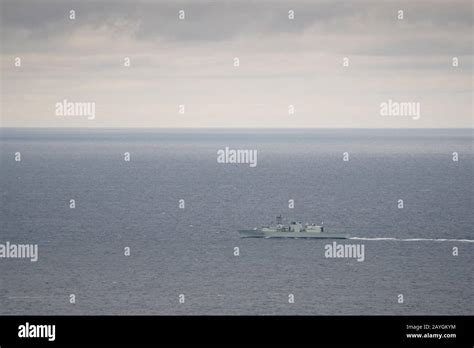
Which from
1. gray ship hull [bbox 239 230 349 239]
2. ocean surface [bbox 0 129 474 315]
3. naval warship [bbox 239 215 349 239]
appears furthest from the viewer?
naval warship [bbox 239 215 349 239]

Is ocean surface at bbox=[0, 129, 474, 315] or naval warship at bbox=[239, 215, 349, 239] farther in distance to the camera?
naval warship at bbox=[239, 215, 349, 239]

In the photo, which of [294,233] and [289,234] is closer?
[294,233]

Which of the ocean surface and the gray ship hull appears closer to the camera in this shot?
the ocean surface

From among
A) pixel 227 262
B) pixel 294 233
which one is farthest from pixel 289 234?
pixel 227 262

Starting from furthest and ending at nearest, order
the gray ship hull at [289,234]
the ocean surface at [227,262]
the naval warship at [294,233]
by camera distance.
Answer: the naval warship at [294,233] < the gray ship hull at [289,234] < the ocean surface at [227,262]

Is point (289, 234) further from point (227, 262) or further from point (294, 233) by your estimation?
point (227, 262)

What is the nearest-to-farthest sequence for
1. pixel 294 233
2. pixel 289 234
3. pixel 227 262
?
pixel 227 262 → pixel 294 233 → pixel 289 234

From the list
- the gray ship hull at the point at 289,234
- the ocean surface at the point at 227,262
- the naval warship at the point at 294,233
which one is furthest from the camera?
the naval warship at the point at 294,233

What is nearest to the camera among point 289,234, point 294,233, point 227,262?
point 227,262

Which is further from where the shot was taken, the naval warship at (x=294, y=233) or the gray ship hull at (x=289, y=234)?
the naval warship at (x=294, y=233)

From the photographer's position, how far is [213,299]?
291ft

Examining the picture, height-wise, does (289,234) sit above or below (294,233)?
below

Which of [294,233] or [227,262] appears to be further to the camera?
[294,233]

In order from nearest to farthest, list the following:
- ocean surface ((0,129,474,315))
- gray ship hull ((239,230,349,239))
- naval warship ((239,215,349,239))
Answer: ocean surface ((0,129,474,315)), gray ship hull ((239,230,349,239)), naval warship ((239,215,349,239))
